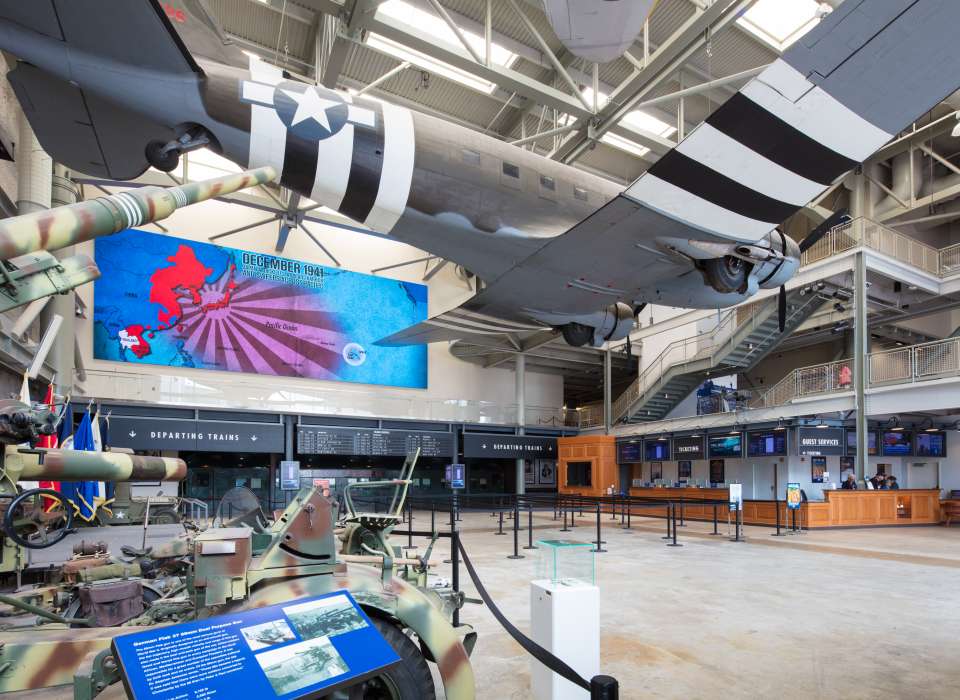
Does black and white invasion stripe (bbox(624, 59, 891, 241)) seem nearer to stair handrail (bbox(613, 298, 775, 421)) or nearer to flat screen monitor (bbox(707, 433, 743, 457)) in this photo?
flat screen monitor (bbox(707, 433, 743, 457))

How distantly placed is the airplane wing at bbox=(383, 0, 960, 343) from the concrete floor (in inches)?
158

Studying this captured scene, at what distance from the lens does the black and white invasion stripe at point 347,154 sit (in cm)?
646

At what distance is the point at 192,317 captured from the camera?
2009 cm

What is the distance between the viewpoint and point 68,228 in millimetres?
2186

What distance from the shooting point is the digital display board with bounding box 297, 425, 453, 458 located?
736 inches

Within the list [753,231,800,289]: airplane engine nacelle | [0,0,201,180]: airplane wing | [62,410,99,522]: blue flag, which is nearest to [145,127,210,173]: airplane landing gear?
[0,0,201,180]: airplane wing

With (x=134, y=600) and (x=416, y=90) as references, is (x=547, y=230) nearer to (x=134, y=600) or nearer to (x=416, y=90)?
(x=134, y=600)

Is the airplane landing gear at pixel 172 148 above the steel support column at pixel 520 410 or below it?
above

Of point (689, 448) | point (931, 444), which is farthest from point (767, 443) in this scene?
point (931, 444)

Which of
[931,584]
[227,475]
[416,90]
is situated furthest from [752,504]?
[227,475]

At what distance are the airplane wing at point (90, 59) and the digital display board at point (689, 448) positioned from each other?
16.6 m

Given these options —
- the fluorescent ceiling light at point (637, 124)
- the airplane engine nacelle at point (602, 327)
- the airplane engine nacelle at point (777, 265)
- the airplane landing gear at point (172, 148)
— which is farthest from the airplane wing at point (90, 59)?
the fluorescent ceiling light at point (637, 124)

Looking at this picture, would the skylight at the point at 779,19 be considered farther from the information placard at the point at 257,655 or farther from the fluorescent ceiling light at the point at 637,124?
the information placard at the point at 257,655

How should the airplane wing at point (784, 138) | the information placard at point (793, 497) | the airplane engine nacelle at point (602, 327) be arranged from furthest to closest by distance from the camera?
the information placard at point (793, 497) → the airplane engine nacelle at point (602, 327) → the airplane wing at point (784, 138)
